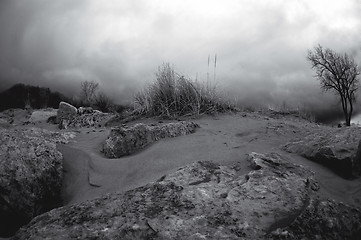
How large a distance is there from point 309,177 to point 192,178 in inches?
A: 35.8

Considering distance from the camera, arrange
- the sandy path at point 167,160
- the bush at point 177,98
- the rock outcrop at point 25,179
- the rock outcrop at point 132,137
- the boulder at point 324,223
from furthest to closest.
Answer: the bush at point 177,98 → the rock outcrop at point 132,137 → the sandy path at point 167,160 → the rock outcrop at point 25,179 → the boulder at point 324,223

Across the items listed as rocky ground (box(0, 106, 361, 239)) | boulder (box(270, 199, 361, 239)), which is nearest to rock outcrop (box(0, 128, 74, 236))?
rocky ground (box(0, 106, 361, 239))

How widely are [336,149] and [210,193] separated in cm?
135

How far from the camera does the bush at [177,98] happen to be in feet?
15.0

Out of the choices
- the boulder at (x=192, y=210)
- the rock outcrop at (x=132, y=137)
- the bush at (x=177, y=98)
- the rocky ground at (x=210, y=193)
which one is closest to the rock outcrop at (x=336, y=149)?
the rocky ground at (x=210, y=193)

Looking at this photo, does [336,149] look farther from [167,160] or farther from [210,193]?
[167,160]

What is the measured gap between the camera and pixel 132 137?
301 cm

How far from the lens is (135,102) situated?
527cm

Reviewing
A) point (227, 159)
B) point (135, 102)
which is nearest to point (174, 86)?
point (135, 102)

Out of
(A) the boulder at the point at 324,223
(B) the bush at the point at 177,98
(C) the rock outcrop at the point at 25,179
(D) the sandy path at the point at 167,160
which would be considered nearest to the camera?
(A) the boulder at the point at 324,223

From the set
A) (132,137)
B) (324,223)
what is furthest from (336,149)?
(132,137)

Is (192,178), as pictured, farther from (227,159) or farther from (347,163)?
(347,163)

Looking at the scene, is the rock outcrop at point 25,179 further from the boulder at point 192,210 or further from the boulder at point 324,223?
the boulder at point 324,223

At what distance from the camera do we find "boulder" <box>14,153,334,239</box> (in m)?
1.51
